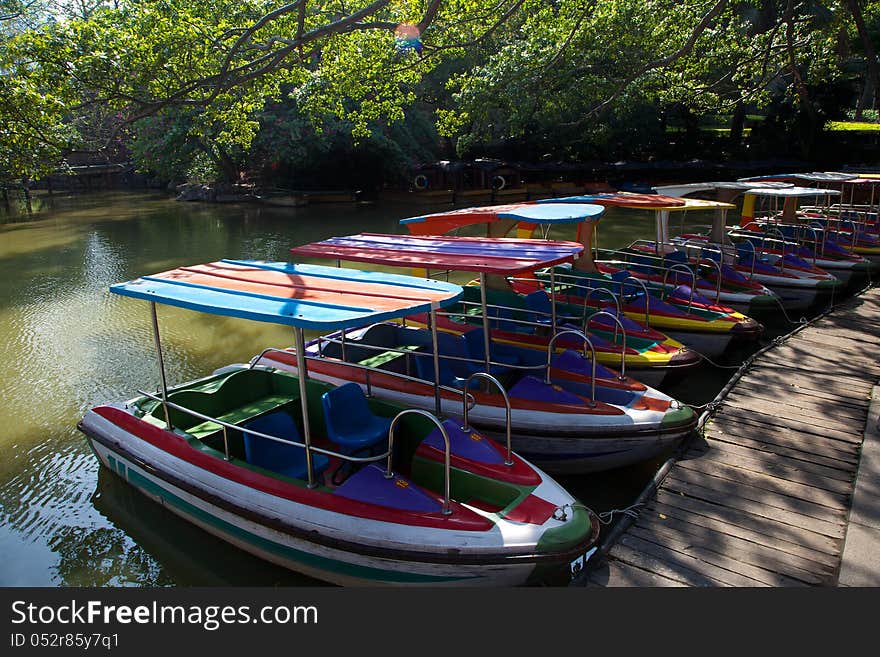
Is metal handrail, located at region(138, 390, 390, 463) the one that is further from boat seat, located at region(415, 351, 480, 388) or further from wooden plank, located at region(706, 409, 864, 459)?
wooden plank, located at region(706, 409, 864, 459)

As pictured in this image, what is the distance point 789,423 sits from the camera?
6688mm

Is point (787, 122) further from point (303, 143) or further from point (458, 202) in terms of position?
point (303, 143)

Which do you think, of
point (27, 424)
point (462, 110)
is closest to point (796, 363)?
point (27, 424)

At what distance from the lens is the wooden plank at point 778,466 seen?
5.59 meters

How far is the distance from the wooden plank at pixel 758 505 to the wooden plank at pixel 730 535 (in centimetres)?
28

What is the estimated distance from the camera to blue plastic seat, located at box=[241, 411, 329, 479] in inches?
228

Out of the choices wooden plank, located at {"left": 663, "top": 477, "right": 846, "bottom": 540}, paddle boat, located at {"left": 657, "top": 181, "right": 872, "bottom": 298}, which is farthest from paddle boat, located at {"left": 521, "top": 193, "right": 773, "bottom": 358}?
wooden plank, located at {"left": 663, "top": 477, "right": 846, "bottom": 540}

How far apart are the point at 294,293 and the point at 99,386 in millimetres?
5936

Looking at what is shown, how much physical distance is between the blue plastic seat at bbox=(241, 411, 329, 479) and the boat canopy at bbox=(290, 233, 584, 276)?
203cm

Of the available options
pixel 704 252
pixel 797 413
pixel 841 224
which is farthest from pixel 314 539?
pixel 841 224

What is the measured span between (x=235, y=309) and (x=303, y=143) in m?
25.9

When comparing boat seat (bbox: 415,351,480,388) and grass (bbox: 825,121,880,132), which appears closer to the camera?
boat seat (bbox: 415,351,480,388)

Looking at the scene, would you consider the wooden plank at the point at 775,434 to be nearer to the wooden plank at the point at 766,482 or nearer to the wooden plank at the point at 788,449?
the wooden plank at the point at 788,449

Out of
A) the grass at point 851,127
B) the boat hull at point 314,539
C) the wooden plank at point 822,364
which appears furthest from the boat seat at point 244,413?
the grass at point 851,127
